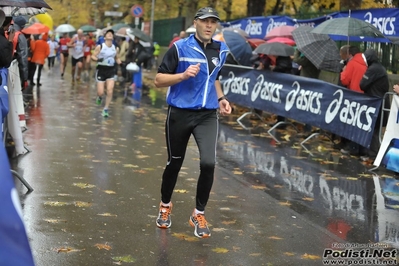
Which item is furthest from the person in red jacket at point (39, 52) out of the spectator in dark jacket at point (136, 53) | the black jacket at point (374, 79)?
the black jacket at point (374, 79)

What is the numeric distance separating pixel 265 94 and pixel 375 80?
4.76m

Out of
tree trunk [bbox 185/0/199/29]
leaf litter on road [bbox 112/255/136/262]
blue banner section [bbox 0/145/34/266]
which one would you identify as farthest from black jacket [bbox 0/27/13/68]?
tree trunk [bbox 185/0/199/29]

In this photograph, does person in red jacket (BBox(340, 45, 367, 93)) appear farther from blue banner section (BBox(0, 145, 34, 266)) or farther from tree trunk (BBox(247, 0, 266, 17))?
tree trunk (BBox(247, 0, 266, 17))

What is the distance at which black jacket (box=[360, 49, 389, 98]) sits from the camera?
12.8 metres

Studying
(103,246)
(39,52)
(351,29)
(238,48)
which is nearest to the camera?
(103,246)

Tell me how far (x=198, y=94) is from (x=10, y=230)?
462cm

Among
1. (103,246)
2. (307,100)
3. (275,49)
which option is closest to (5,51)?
(103,246)

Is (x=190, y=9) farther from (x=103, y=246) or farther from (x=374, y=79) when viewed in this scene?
(x=103, y=246)

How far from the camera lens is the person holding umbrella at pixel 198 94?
21.9 ft

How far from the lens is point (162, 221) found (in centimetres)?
707

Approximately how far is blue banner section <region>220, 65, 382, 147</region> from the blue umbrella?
0.34m

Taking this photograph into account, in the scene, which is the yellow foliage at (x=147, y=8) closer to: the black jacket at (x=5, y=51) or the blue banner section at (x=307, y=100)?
the blue banner section at (x=307, y=100)

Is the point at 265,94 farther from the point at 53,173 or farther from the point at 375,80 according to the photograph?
the point at 53,173

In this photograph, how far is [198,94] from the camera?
22.0 ft
